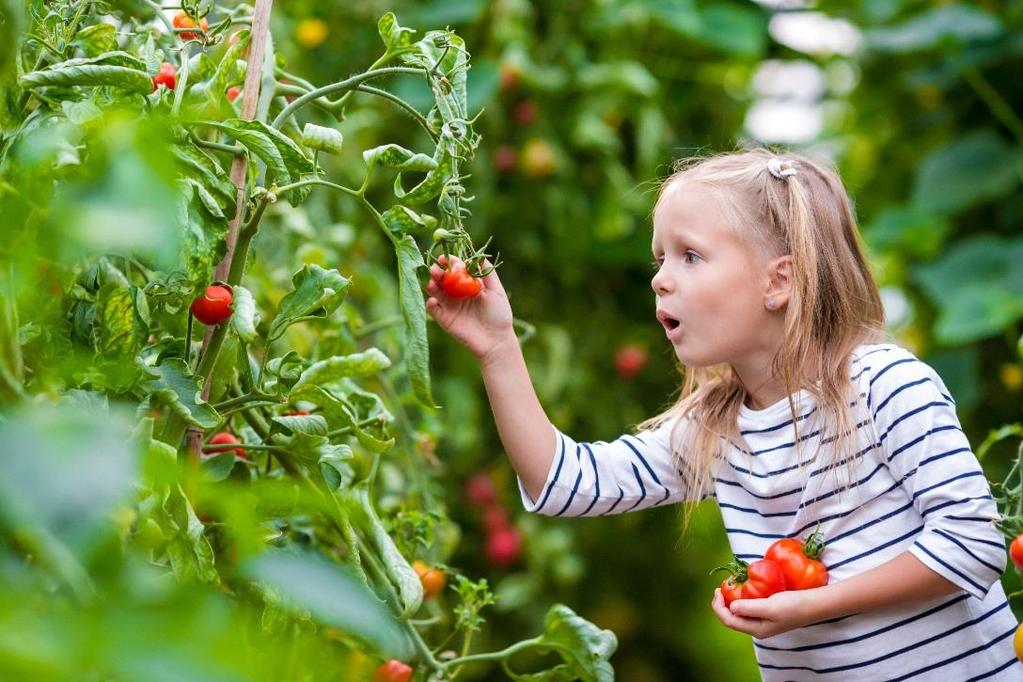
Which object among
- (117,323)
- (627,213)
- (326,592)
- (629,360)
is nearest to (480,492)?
(629,360)

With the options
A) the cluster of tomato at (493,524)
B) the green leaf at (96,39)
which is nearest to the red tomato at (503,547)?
the cluster of tomato at (493,524)

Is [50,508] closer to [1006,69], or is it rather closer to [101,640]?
[101,640]

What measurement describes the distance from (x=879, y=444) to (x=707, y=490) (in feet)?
0.67

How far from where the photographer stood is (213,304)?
31.3 inches

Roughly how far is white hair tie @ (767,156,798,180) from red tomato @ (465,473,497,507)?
1.13 m

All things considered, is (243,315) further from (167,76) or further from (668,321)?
(668,321)

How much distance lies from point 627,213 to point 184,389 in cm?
148

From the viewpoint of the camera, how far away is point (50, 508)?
246 millimetres

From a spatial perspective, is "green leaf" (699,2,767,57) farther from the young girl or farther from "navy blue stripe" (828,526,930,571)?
"navy blue stripe" (828,526,930,571)

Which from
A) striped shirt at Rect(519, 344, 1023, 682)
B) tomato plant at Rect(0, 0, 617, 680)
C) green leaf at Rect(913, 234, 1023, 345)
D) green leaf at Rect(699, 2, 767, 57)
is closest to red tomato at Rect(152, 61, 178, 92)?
tomato plant at Rect(0, 0, 617, 680)

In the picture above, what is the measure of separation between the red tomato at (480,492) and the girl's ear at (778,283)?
1122 millimetres

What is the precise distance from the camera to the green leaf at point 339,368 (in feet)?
2.70

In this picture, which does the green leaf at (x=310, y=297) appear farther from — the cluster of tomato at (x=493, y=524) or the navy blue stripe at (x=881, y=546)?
the cluster of tomato at (x=493, y=524)

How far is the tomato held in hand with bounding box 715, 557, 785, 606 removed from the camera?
97 cm
